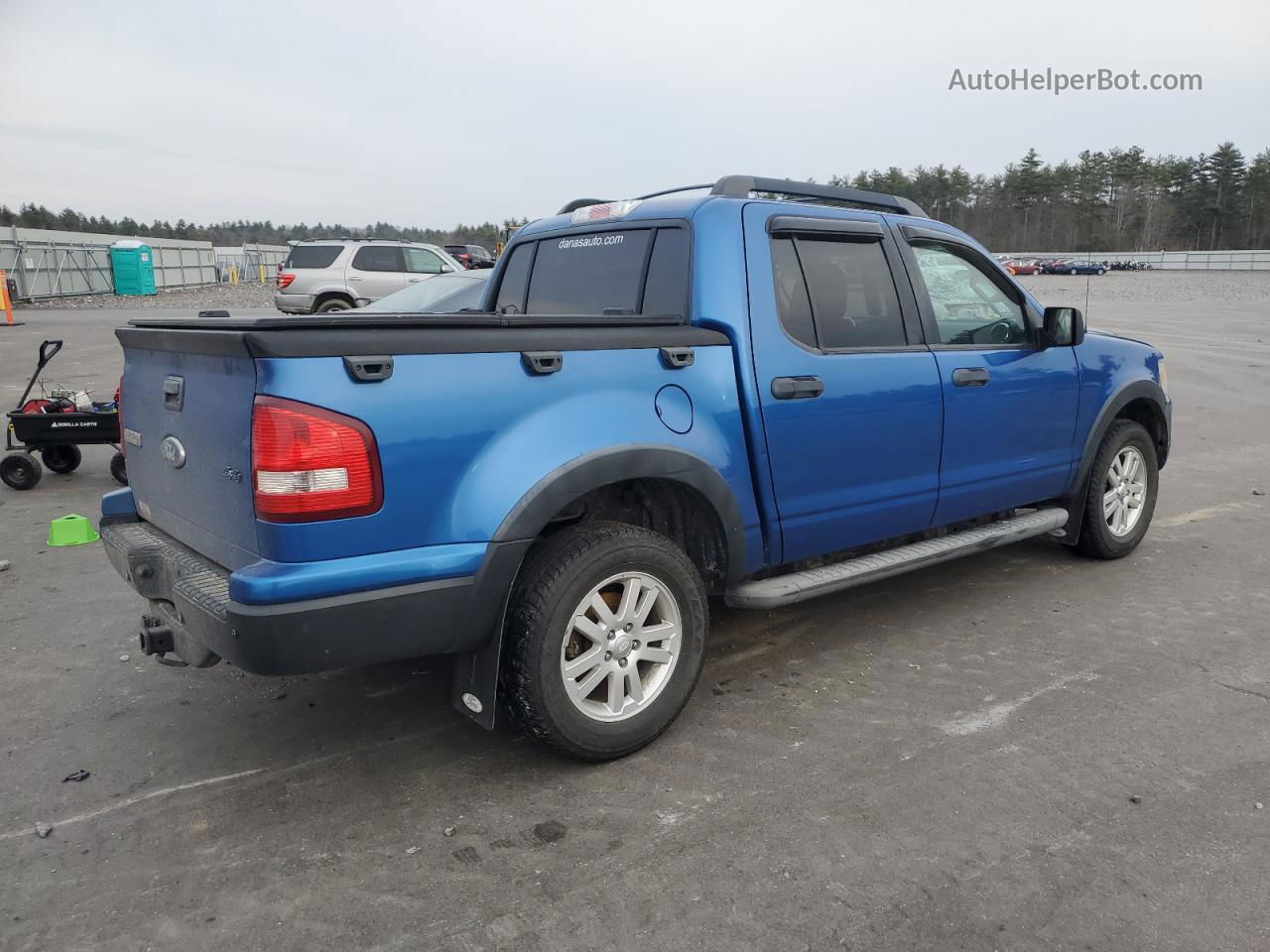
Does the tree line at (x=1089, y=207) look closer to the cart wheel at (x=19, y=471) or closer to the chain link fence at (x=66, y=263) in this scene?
the chain link fence at (x=66, y=263)

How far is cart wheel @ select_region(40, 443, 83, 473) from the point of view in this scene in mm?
8055

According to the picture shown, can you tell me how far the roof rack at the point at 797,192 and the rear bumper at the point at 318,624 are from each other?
2.03 meters

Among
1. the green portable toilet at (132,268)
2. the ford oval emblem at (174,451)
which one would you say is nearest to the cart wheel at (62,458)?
the ford oval emblem at (174,451)

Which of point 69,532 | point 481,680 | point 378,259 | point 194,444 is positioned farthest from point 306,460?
point 378,259

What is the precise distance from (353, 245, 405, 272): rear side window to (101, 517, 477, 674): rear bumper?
16964 millimetres

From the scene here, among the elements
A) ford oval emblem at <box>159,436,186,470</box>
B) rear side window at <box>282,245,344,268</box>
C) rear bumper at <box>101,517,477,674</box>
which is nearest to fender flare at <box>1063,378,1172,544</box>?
rear bumper at <box>101,517,477,674</box>

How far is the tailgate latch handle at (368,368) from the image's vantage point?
2.67 meters

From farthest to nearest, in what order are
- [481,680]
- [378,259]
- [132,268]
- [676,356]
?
[132,268], [378,259], [676,356], [481,680]

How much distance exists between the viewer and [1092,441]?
5.19 meters

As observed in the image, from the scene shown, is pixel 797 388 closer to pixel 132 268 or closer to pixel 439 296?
pixel 439 296

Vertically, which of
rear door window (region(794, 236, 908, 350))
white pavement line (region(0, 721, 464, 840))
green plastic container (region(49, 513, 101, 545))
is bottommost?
white pavement line (region(0, 721, 464, 840))

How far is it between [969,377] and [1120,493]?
1.80 meters

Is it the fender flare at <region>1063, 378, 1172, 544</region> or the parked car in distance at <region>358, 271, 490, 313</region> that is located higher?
the parked car in distance at <region>358, 271, 490, 313</region>

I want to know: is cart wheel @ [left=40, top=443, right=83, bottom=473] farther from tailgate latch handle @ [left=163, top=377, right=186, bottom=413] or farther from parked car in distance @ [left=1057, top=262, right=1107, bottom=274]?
parked car in distance @ [left=1057, top=262, right=1107, bottom=274]
